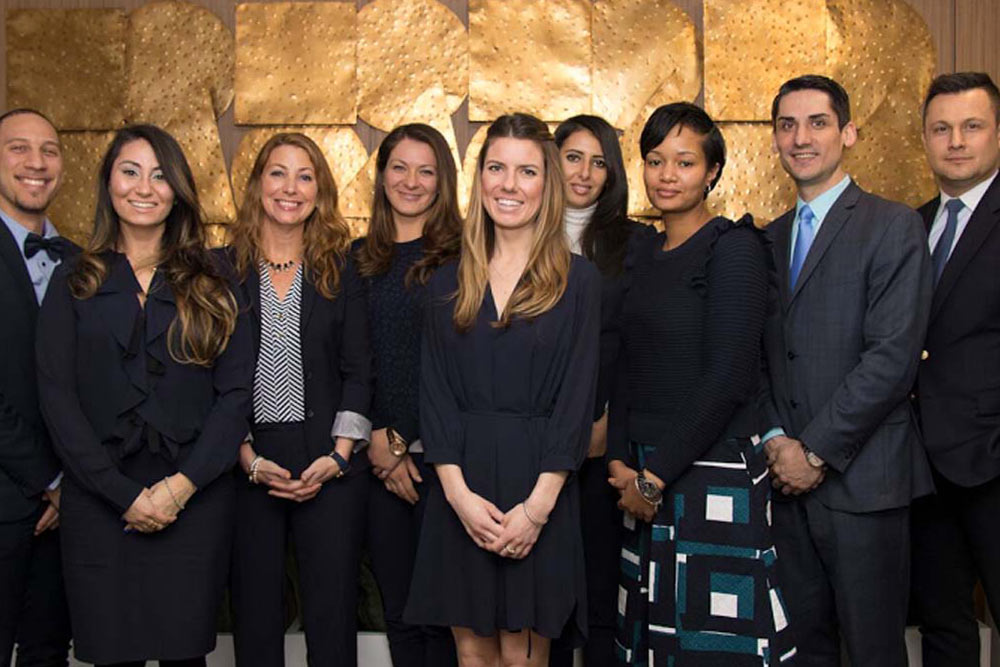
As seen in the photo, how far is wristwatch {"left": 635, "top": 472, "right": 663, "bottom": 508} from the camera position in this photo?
2.62 metres

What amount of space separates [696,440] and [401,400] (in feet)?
3.22

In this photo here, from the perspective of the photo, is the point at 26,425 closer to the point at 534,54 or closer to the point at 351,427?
the point at 351,427

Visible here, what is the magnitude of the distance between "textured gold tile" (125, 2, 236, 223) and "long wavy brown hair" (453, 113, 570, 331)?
6.85 ft

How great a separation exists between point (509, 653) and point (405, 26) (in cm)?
285

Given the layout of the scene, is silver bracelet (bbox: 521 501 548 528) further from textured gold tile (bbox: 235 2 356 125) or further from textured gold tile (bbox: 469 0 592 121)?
textured gold tile (bbox: 235 2 356 125)

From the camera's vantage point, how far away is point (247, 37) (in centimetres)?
435

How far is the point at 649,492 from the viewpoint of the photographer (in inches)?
103

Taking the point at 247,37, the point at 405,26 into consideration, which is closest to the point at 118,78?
the point at 247,37

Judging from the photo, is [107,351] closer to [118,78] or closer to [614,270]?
[614,270]

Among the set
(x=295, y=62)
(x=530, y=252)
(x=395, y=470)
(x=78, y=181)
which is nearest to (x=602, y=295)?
(x=530, y=252)

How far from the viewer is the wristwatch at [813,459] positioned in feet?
9.22

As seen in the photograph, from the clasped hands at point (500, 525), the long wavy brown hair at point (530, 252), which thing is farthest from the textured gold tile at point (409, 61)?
the clasped hands at point (500, 525)

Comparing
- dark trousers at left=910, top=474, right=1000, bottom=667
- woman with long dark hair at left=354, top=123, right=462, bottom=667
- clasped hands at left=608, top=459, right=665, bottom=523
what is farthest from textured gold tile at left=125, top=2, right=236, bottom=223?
dark trousers at left=910, top=474, right=1000, bottom=667

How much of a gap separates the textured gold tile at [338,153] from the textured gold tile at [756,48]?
1.54 meters
